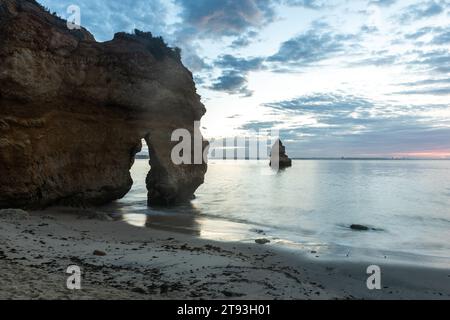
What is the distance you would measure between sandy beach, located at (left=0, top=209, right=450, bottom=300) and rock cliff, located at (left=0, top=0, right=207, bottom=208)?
3707 mm

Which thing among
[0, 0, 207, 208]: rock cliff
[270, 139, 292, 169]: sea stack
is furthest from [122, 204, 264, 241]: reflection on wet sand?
[270, 139, 292, 169]: sea stack

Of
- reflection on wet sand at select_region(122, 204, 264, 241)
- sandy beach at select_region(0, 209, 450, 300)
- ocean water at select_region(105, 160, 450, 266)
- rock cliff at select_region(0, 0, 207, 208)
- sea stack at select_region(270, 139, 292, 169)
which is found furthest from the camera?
sea stack at select_region(270, 139, 292, 169)

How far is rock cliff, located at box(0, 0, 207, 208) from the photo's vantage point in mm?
17062

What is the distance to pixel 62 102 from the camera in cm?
1962

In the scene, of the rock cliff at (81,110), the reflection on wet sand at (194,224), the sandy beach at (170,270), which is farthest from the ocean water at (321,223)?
the rock cliff at (81,110)

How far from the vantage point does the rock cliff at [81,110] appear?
56.0 feet

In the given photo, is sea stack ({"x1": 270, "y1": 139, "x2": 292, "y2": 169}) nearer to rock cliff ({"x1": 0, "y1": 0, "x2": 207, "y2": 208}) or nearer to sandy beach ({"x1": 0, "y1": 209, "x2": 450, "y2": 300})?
rock cliff ({"x1": 0, "y1": 0, "x2": 207, "y2": 208})

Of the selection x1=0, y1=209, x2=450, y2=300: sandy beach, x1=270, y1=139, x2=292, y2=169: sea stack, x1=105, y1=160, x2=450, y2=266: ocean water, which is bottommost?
x1=105, y1=160, x2=450, y2=266: ocean water

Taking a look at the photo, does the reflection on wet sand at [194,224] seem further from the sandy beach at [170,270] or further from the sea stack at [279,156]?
the sea stack at [279,156]

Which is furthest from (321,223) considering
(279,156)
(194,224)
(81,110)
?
(279,156)
